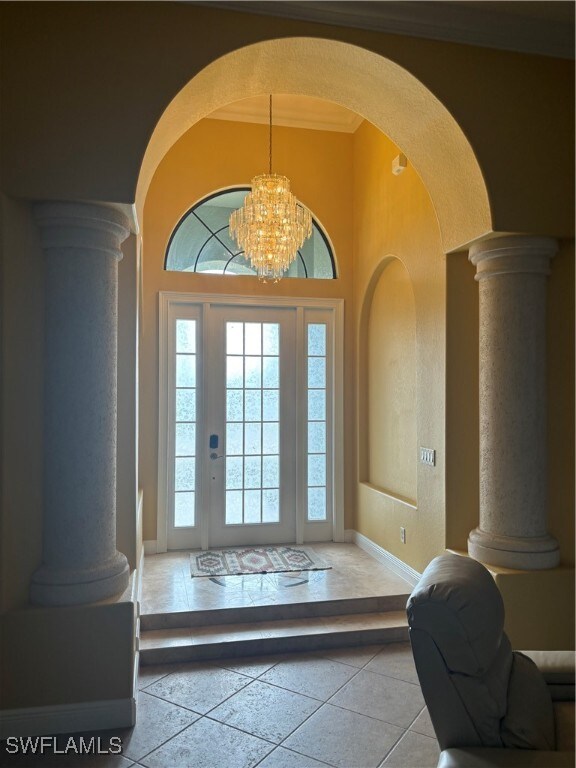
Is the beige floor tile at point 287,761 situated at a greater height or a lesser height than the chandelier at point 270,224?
lesser

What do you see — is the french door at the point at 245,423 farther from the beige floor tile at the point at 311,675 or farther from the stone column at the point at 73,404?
the stone column at the point at 73,404

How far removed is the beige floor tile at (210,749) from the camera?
2.45 m

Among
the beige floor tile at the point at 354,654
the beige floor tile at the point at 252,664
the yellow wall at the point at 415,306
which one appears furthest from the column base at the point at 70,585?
the yellow wall at the point at 415,306

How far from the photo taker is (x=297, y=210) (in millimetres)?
4559

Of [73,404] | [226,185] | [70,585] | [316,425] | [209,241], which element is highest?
[226,185]

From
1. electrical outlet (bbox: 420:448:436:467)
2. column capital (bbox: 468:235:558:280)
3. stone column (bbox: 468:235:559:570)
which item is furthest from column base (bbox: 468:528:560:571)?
column capital (bbox: 468:235:558:280)

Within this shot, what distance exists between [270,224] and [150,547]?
9.98ft

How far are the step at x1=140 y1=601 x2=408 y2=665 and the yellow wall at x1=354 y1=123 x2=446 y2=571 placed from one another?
0.66 m

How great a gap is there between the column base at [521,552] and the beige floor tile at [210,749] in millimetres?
1622

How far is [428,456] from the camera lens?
13.1 ft

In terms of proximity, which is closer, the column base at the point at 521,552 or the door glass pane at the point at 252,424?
the column base at the point at 521,552

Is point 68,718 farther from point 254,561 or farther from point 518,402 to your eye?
point 518,402

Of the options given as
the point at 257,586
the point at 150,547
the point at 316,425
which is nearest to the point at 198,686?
the point at 257,586

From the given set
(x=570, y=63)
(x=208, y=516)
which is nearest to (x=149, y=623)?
(x=208, y=516)
